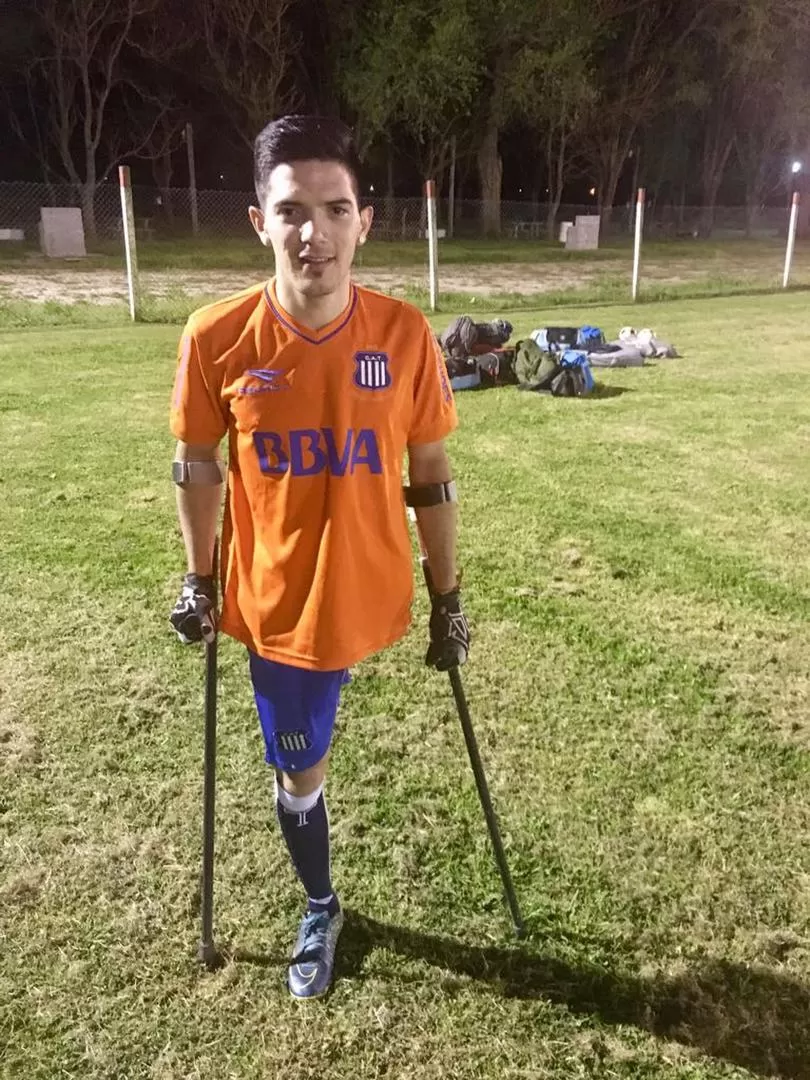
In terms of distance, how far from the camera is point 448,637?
2.63 metres

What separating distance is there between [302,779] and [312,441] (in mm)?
989

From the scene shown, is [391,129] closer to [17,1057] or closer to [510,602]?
[510,602]

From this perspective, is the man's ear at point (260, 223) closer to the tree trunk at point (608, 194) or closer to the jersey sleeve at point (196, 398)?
the jersey sleeve at point (196, 398)

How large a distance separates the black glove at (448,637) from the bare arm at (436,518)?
0.07 meters

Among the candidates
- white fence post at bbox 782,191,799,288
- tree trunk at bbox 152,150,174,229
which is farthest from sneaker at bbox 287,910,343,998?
tree trunk at bbox 152,150,174,229

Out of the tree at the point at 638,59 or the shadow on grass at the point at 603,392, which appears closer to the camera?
the shadow on grass at the point at 603,392

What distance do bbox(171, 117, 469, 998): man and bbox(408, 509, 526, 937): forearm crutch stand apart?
13 centimetres

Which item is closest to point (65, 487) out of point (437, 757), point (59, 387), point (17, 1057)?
point (59, 387)

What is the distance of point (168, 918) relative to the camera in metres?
2.94

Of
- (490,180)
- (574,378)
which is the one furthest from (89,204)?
(574,378)

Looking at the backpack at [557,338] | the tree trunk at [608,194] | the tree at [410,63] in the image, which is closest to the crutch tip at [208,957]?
the backpack at [557,338]

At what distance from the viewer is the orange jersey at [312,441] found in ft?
7.32

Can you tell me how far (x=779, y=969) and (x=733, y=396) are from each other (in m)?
8.08

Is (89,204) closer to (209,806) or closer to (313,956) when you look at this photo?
(209,806)
